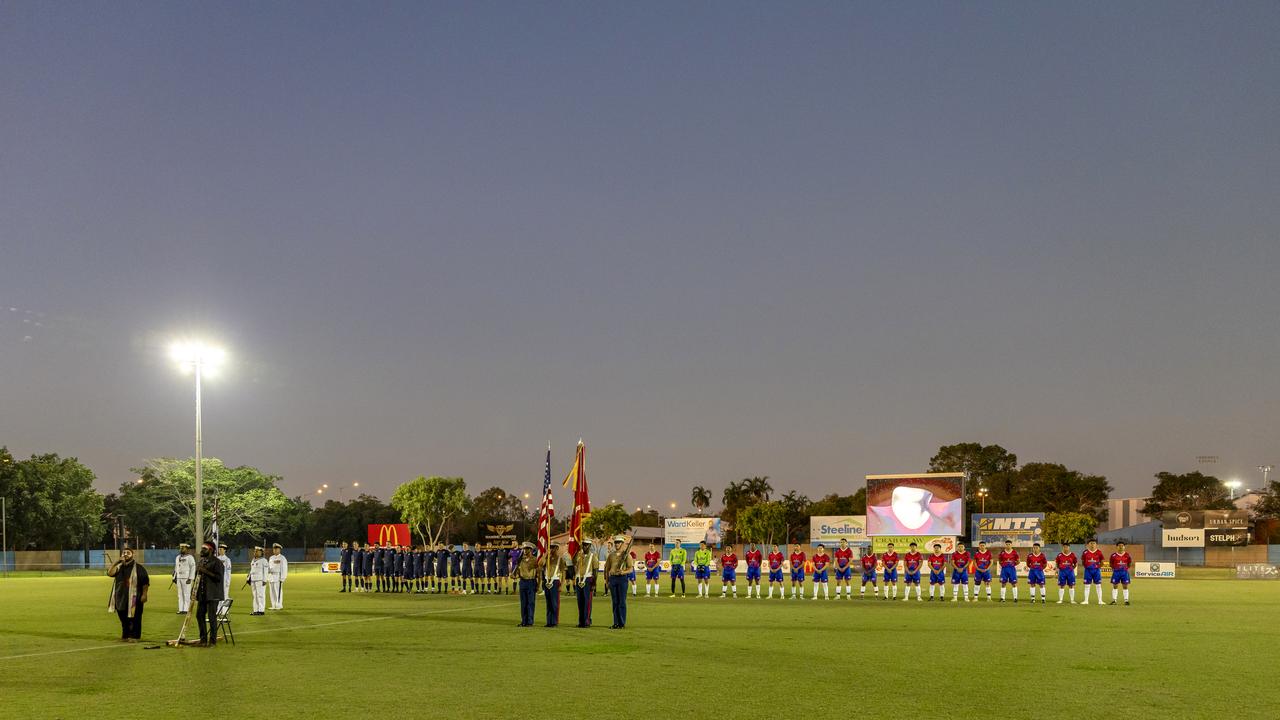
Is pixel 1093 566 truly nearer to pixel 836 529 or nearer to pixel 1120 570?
pixel 1120 570

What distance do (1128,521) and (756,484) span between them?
162 feet

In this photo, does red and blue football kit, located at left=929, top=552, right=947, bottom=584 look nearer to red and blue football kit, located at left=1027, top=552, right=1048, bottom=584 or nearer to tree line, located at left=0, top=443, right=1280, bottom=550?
red and blue football kit, located at left=1027, top=552, right=1048, bottom=584

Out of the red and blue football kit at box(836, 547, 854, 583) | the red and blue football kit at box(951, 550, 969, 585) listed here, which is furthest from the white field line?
the red and blue football kit at box(951, 550, 969, 585)

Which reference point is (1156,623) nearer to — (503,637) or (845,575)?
(845,575)

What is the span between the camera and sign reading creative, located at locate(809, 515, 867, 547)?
89.1 metres

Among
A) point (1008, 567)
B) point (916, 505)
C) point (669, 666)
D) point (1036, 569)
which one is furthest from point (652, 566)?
point (916, 505)

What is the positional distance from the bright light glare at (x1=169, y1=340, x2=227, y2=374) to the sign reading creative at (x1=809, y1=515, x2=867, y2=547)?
60.9m

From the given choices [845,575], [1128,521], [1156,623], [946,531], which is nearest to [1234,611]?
[1156,623]

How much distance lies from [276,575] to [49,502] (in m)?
70.7

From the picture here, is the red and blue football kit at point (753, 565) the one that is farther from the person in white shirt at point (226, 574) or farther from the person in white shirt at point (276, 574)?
the person in white shirt at point (226, 574)

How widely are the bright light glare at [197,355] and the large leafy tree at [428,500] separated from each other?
209 feet

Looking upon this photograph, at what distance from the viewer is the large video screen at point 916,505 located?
201 feet

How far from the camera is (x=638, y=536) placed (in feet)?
486

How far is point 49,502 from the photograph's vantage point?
8869 centimetres
